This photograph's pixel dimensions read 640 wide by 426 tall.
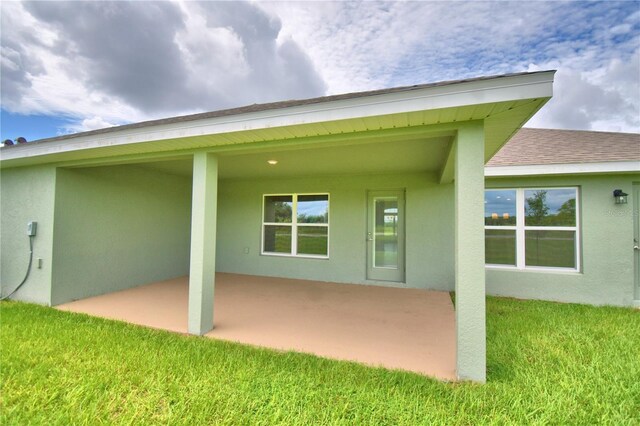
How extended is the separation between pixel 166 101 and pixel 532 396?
1875 centimetres

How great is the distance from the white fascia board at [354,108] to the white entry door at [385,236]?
4.32 metres

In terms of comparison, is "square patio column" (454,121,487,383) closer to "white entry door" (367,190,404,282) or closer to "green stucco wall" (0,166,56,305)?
"white entry door" (367,190,404,282)

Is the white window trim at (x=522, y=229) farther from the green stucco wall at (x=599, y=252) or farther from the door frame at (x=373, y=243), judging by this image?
the door frame at (x=373, y=243)

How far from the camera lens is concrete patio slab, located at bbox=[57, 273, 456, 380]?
10.3ft

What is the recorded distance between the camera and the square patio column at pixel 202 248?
3662 mm

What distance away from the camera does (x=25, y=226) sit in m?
5.17

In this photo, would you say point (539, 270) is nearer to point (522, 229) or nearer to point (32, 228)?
point (522, 229)

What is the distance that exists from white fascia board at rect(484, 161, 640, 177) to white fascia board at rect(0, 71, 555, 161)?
4.02m

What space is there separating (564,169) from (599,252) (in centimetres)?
172

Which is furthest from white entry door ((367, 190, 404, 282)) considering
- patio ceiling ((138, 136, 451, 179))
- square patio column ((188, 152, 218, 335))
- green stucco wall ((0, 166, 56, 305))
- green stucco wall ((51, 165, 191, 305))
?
green stucco wall ((0, 166, 56, 305))

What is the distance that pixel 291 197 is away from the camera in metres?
7.59

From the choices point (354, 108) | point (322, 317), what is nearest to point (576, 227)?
point (322, 317)

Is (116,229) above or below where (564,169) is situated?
below

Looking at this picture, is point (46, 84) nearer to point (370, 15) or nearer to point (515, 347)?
point (370, 15)
